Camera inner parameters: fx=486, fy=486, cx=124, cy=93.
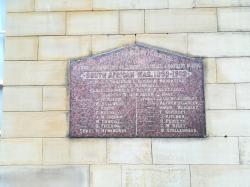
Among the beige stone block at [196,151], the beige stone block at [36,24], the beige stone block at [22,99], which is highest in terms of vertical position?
the beige stone block at [36,24]

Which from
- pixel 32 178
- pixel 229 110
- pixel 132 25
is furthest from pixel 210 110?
pixel 32 178

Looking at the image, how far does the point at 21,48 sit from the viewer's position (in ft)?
21.8

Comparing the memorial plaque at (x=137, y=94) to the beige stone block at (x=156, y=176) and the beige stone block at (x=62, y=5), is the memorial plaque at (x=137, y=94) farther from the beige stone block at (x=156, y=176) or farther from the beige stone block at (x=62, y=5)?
the beige stone block at (x=62, y=5)

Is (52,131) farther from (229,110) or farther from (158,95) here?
(229,110)

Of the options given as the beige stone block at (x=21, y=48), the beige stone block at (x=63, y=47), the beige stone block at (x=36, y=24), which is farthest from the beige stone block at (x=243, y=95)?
the beige stone block at (x=21, y=48)

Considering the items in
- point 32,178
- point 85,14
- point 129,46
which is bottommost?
point 32,178

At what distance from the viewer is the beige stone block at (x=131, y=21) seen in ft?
21.6

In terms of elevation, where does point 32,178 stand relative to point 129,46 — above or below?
below

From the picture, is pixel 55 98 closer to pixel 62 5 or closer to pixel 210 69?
pixel 62 5

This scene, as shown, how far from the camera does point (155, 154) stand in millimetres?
6254

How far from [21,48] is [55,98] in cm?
86

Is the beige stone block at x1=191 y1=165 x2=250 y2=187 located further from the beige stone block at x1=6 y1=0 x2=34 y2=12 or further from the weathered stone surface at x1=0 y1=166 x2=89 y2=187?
the beige stone block at x1=6 y1=0 x2=34 y2=12

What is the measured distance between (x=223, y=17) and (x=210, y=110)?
1.28 m

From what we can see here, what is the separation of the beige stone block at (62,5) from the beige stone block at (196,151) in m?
2.09
